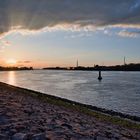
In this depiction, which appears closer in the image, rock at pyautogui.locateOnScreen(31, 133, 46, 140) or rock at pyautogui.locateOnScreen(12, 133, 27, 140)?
rock at pyautogui.locateOnScreen(31, 133, 46, 140)

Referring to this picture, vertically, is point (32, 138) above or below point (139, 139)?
above

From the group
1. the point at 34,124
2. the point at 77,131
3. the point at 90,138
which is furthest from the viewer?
the point at 34,124

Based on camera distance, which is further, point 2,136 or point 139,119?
point 139,119

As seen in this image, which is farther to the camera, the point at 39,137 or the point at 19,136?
the point at 19,136

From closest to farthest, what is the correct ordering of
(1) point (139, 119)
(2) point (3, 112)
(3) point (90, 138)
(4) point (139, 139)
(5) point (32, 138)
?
(5) point (32, 138) → (3) point (90, 138) → (4) point (139, 139) → (2) point (3, 112) → (1) point (139, 119)

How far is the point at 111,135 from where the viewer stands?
9.17m

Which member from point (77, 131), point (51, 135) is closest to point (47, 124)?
point (77, 131)

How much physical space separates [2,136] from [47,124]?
7.24 ft

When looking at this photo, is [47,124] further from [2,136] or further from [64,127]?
[2,136]

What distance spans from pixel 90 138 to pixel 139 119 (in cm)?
1800

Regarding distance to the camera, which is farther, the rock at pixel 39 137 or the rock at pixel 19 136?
the rock at pixel 19 136

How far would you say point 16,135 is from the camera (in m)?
7.87

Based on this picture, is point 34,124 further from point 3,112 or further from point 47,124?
point 3,112

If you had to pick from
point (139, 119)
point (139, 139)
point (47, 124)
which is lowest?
point (139, 119)
